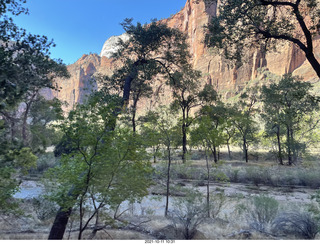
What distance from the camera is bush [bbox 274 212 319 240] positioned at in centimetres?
600

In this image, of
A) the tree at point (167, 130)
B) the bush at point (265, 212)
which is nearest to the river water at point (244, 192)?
the tree at point (167, 130)

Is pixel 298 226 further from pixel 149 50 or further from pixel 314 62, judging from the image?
Result: pixel 149 50

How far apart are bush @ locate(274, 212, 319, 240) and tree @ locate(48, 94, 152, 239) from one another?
4.93 m

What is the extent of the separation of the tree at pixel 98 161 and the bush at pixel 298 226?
4.93m

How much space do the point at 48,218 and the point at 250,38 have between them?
1129cm

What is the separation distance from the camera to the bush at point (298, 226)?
600cm

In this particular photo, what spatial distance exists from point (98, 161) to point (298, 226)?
6432mm

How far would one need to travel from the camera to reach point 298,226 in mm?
6207

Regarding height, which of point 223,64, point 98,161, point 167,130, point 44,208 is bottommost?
point 44,208

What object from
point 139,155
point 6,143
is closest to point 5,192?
point 6,143

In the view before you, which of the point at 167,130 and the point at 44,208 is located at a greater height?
the point at 167,130

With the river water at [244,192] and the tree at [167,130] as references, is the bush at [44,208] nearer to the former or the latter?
the tree at [167,130]

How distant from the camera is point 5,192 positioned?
4.74 meters

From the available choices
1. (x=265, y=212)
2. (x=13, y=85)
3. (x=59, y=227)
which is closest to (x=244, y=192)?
(x=265, y=212)
